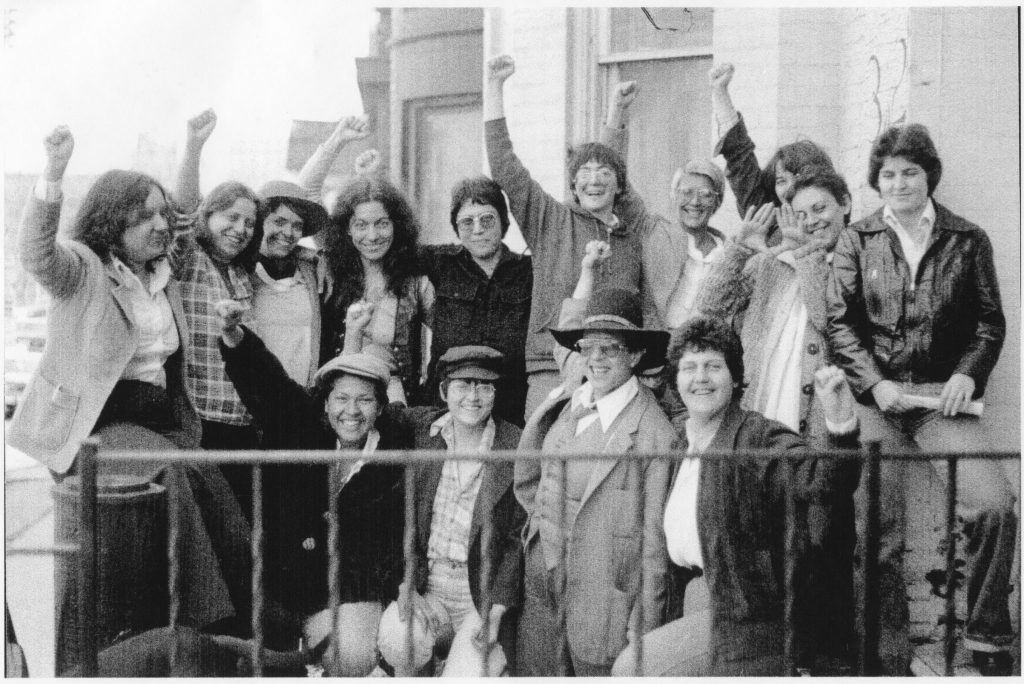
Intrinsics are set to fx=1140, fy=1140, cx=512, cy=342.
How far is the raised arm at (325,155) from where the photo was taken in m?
4.41

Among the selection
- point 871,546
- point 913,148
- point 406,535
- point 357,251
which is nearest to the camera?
point 871,546

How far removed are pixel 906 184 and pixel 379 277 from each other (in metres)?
2.03

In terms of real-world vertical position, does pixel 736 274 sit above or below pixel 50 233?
below

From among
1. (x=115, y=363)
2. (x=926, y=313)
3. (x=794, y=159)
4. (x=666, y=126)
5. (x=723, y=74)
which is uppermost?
(x=723, y=74)

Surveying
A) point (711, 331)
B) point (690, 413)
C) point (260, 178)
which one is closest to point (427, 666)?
point (690, 413)

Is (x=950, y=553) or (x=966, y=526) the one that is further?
(x=966, y=526)

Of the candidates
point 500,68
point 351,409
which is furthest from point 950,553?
point 500,68

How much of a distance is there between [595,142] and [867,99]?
1.05 meters

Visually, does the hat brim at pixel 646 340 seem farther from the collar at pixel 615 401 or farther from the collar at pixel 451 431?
the collar at pixel 451 431

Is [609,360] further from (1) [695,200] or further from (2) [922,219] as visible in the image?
(2) [922,219]

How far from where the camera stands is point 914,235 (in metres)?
4.27

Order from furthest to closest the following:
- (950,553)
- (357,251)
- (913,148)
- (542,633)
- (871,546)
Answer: (357,251), (913,148), (542,633), (950,553), (871,546)

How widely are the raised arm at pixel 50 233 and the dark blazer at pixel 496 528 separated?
149 centimetres

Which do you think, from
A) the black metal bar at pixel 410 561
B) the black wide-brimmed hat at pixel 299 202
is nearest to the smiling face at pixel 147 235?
the black wide-brimmed hat at pixel 299 202
